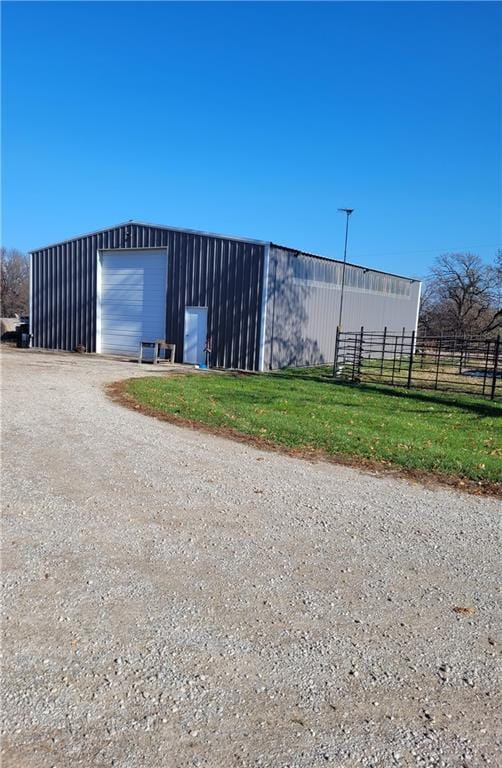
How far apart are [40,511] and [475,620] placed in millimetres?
3477

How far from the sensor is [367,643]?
3.04m

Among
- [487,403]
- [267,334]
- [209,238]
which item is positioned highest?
[209,238]

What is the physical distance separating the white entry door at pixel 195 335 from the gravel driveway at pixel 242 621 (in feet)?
49.9

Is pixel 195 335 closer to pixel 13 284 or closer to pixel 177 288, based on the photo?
pixel 177 288

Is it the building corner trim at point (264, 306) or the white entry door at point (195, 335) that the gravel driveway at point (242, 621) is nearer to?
the building corner trim at point (264, 306)

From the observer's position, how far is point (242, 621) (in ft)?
10.5

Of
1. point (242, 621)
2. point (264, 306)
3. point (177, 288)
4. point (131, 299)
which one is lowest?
point (242, 621)

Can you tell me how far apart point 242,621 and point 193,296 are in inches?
737

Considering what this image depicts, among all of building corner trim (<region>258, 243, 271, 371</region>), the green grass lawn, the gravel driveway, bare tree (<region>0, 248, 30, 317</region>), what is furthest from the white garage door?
bare tree (<region>0, 248, 30, 317</region>)

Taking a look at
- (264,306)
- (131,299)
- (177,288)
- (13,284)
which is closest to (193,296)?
(177,288)

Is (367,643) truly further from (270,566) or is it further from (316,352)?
(316,352)

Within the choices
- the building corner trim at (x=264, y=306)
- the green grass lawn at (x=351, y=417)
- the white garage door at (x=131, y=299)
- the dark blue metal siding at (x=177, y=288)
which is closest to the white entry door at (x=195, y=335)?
the dark blue metal siding at (x=177, y=288)

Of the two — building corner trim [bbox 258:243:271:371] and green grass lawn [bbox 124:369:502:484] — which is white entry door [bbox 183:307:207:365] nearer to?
building corner trim [bbox 258:243:271:371]

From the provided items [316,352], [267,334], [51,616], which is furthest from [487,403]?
[51,616]
